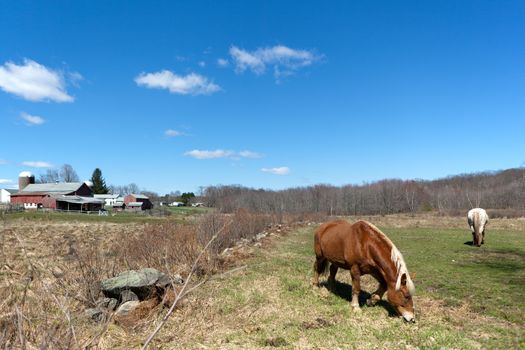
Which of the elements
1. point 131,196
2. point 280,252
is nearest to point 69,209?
point 131,196

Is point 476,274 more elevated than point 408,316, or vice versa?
point 408,316

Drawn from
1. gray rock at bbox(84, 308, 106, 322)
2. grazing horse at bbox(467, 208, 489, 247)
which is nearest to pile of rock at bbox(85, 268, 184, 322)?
gray rock at bbox(84, 308, 106, 322)

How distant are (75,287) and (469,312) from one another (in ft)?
29.0

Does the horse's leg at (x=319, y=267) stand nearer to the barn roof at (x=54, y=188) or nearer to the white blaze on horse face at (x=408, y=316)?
the white blaze on horse face at (x=408, y=316)

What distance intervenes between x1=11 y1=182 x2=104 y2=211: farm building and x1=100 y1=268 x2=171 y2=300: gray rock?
65.8 meters

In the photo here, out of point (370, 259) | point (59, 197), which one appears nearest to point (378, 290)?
point (370, 259)

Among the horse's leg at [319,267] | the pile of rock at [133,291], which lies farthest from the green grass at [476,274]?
the pile of rock at [133,291]

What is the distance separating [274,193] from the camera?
9581 cm

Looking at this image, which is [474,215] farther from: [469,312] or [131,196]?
[131,196]

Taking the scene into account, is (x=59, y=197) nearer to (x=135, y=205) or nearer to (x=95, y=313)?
(x=135, y=205)

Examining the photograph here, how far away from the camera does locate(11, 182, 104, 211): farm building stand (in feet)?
224

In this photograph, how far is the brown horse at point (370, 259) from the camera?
7.18 meters

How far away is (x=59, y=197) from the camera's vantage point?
68250mm

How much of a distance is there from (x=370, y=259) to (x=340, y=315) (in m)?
1.35
